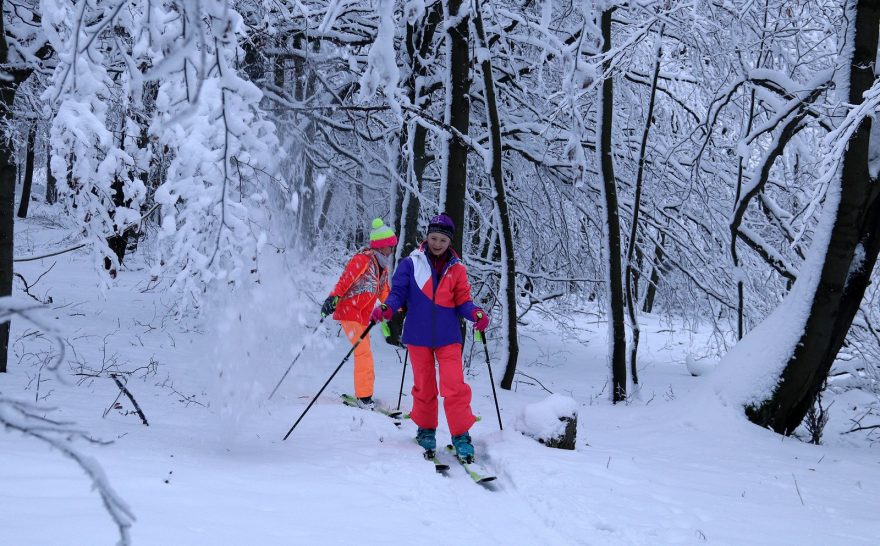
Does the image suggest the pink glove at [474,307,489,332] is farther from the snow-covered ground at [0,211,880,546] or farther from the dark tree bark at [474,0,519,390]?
the dark tree bark at [474,0,519,390]

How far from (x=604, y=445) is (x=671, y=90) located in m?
5.85

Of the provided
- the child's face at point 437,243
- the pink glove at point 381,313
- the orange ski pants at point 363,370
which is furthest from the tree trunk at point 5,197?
the child's face at point 437,243

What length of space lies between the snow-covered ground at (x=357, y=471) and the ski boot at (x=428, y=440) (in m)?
0.19

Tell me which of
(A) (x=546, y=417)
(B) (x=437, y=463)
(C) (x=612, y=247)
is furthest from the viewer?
(C) (x=612, y=247)

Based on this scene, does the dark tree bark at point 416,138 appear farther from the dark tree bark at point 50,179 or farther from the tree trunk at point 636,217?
the dark tree bark at point 50,179

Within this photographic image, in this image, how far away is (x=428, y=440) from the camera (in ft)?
15.8

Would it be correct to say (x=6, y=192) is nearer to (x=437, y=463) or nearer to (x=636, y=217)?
(x=437, y=463)

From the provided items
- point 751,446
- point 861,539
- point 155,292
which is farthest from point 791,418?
point 155,292

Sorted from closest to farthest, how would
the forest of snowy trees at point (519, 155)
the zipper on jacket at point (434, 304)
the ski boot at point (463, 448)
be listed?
the forest of snowy trees at point (519, 155)
the ski boot at point (463, 448)
the zipper on jacket at point (434, 304)

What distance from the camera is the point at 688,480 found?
4.38m

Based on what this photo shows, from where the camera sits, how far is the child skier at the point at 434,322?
4812mm

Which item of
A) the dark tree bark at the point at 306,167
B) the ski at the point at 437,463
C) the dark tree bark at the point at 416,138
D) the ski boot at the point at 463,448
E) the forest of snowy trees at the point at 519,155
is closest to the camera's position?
the forest of snowy trees at the point at 519,155

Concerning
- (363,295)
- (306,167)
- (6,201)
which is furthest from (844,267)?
(6,201)

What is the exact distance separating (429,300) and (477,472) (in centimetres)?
134
